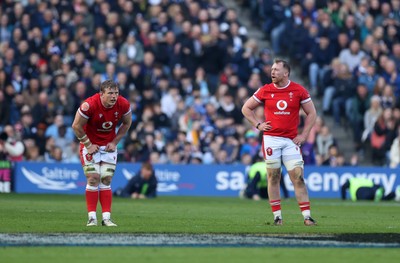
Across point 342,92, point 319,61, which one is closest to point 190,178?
point 342,92

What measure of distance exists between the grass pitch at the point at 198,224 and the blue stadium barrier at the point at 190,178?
69.0 inches

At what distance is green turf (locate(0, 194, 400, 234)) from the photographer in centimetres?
1611

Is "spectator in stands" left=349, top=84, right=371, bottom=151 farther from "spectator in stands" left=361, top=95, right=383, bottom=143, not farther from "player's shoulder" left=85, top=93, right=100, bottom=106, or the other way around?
"player's shoulder" left=85, top=93, right=100, bottom=106

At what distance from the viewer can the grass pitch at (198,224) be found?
1203 centimetres

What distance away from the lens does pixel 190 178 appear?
31.1 meters

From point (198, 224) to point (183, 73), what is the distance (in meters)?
16.2

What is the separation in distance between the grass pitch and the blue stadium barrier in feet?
5.75

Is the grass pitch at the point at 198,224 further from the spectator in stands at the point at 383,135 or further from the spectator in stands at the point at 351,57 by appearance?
the spectator in stands at the point at 351,57

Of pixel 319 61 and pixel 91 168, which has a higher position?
pixel 319 61

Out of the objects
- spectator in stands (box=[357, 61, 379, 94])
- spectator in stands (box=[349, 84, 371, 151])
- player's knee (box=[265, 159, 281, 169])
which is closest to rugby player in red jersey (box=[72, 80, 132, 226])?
player's knee (box=[265, 159, 281, 169])

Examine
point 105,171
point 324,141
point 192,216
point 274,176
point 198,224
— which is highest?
point 324,141

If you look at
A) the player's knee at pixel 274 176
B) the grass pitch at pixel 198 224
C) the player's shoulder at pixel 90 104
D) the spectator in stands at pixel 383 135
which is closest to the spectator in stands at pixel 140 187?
the grass pitch at pixel 198 224

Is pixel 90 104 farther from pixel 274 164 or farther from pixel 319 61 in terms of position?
pixel 319 61

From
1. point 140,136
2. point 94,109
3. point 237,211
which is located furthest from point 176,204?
point 94,109
